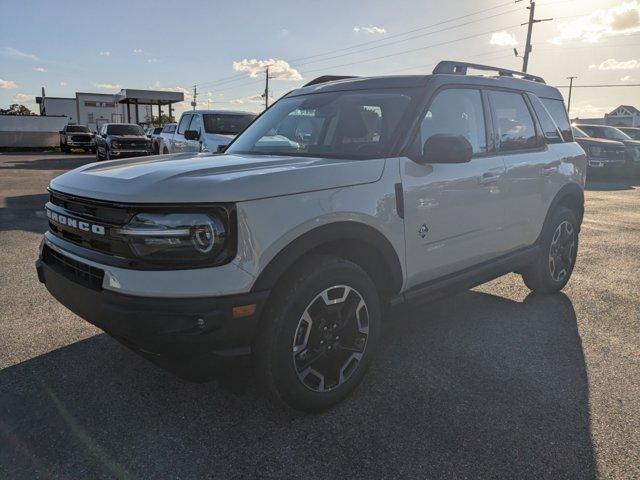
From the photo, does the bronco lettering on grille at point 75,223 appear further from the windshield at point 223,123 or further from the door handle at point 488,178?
the windshield at point 223,123

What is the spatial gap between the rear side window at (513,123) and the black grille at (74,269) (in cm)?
295

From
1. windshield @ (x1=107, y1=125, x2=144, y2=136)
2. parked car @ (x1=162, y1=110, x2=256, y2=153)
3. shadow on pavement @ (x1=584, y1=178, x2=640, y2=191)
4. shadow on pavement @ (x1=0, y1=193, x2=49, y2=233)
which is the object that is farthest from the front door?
windshield @ (x1=107, y1=125, x2=144, y2=136)

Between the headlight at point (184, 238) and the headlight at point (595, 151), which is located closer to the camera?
the headlight at point (184, 238)

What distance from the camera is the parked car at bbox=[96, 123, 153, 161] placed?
66.9ft

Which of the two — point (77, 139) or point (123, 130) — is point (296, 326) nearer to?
point (123, 130)

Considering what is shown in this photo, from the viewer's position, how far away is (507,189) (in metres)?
3.80

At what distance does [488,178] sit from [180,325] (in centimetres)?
242

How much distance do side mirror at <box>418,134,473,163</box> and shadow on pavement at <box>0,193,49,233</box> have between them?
6.25m

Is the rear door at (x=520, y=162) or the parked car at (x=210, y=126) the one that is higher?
the parked car at (x=210, y=126)

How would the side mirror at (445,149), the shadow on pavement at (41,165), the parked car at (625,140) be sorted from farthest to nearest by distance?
the shadow on pavement at (41,165) < the parked car at (625,140) < the side mirror at (445,149)

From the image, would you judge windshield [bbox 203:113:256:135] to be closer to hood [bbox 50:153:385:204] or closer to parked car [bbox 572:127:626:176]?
hood [bbox 50:153:385:204]

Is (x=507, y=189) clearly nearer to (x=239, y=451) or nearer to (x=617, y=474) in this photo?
(x=617, y=474)

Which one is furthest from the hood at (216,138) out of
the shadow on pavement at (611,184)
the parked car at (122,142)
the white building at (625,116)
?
the white building at (625,116)

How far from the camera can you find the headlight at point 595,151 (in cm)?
1567
